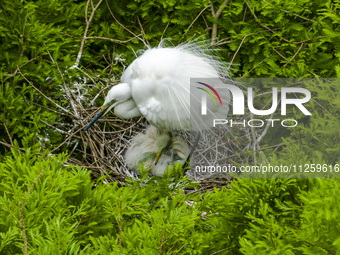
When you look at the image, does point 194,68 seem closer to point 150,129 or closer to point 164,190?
point 150,129

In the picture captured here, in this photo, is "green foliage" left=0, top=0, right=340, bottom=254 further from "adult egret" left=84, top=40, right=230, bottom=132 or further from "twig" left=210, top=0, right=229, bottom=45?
"adult egret" left=84, top=40, right=230, bottom=132

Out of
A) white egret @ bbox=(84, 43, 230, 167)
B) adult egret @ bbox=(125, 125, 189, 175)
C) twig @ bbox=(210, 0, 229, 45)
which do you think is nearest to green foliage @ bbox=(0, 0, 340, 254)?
twig @ bbox=(210, 0, 229, 45)

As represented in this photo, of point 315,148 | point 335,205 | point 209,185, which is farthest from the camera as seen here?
point 209,185

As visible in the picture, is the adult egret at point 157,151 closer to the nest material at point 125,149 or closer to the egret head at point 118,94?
the nest material at point 125,149

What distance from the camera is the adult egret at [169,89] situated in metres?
1.55

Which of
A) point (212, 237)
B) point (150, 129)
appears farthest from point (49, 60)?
point (212, 237)

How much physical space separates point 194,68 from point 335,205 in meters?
1.06

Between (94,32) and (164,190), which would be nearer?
(164,190)

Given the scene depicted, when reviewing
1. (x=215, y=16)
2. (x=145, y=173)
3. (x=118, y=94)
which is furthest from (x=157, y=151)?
(x=215, y=16)

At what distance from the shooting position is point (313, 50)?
1877 mm

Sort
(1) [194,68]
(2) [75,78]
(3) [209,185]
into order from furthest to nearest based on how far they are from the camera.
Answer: (2) [75,78] < (3) [209,185] < (1) [194,68]

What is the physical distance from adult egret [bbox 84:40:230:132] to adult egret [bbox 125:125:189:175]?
0.22 m

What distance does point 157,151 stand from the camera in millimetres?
1893

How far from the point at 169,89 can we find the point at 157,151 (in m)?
0.48
